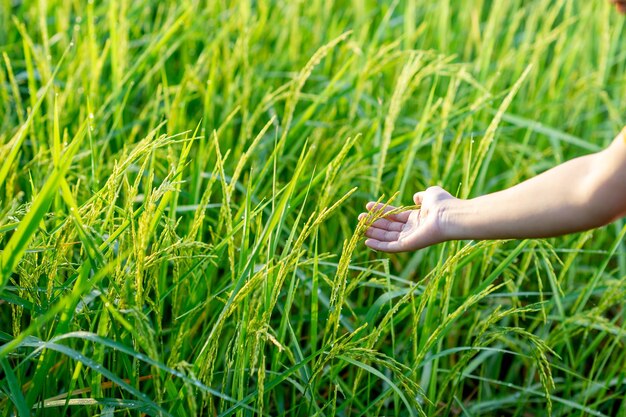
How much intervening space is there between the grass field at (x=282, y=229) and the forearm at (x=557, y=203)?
0.55ft

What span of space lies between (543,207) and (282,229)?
0.92 m

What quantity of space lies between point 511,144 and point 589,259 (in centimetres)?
43

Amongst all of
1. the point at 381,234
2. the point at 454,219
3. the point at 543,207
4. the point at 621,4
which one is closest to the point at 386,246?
the point at 381,234

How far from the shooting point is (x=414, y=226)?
1.51m

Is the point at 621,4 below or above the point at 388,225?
above

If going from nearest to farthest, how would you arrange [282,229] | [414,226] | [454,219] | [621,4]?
[621,4] < [454,219] < [414,226] < [282,229]

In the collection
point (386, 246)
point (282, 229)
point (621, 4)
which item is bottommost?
point (282, 229)

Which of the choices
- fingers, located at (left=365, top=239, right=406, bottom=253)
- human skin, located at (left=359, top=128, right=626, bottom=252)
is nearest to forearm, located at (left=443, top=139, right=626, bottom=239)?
human skin, located at (left=359, top=128, right=626, bottom=252)

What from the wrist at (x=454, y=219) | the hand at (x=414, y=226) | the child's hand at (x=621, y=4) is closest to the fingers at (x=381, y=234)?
the hand at (x=414, y=226)

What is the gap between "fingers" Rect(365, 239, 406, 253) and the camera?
1.49 metres

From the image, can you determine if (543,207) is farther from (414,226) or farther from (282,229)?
(282,229)

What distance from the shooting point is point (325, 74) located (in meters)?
2.79

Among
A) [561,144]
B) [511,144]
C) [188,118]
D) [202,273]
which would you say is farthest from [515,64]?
[202,273]

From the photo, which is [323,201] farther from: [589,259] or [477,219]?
[589,259]
